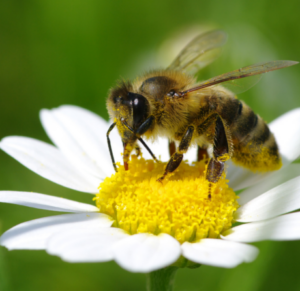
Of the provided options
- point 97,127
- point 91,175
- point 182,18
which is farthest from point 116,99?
point 182,18

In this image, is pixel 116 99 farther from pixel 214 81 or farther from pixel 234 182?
pixel 234 182

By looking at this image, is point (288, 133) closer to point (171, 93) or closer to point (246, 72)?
point (246, 72)

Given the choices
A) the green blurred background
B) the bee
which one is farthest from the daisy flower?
the green blurred background

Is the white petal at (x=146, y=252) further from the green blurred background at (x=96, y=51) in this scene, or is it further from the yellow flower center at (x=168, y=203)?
the green blurred background at (x=96, y=51)

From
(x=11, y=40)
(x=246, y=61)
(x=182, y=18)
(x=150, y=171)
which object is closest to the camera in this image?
(x=150, y=171)

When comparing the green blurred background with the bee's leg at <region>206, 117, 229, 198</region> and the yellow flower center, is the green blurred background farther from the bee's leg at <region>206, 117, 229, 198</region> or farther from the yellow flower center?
the bee's leg at <region>206, 117, 229, 198</region>
